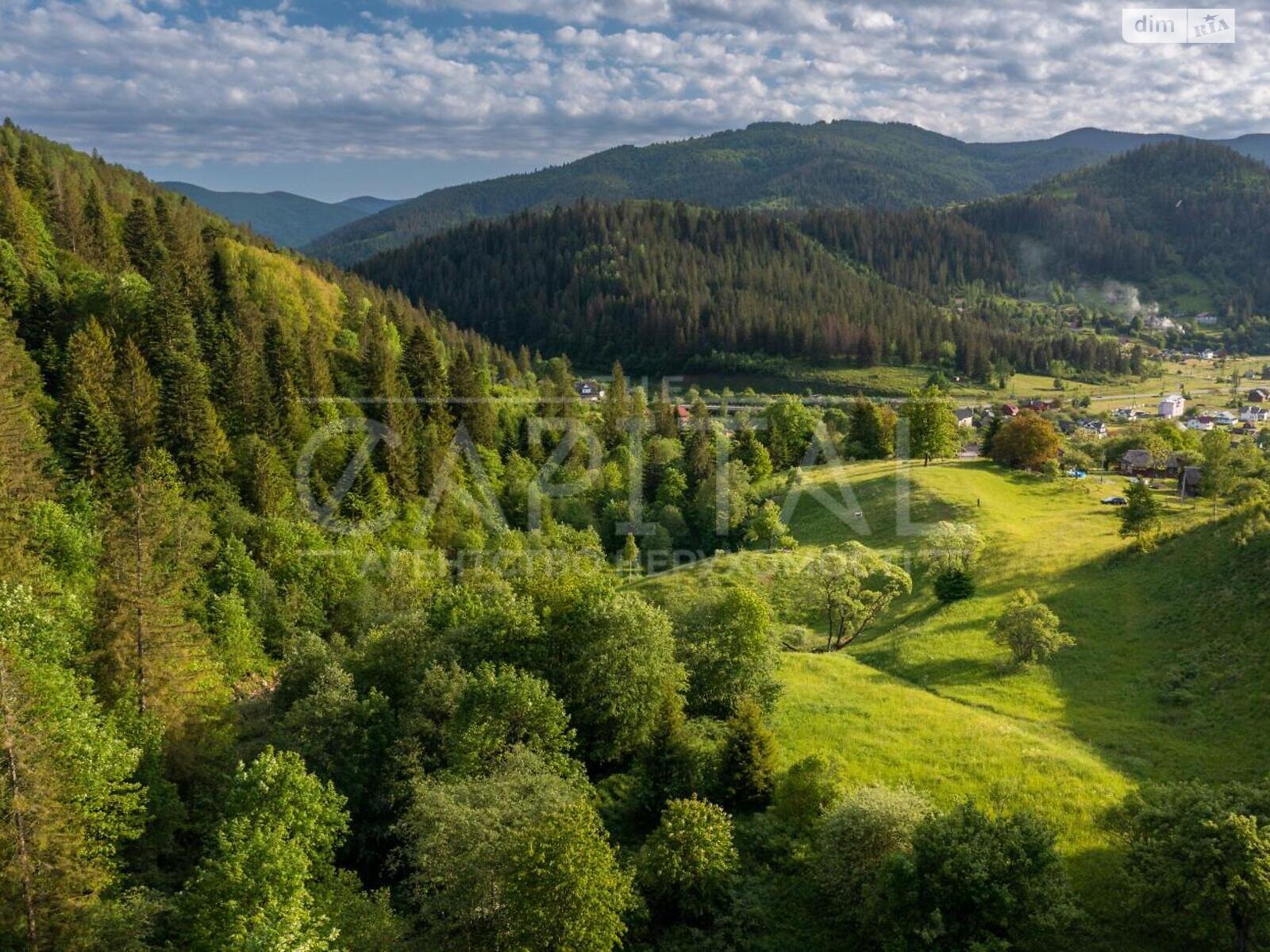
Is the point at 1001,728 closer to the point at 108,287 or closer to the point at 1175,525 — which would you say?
the point at 1175,525

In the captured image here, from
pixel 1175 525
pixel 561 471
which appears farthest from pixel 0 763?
pixel 1175 525

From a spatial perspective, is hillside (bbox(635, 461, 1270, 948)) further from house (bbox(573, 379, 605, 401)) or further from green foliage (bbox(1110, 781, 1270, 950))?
house (bbox(573, 379, 605, 401))

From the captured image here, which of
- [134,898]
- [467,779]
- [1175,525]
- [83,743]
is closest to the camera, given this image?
[134,898]

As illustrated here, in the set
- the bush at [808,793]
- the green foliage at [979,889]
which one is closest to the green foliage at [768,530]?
the bush at [808,793]

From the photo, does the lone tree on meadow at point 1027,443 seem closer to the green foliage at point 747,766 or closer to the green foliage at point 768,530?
the green foliage at point 768,530

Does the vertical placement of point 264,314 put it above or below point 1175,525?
above

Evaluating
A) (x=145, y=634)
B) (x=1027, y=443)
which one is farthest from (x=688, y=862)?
(x=1027, y=443)

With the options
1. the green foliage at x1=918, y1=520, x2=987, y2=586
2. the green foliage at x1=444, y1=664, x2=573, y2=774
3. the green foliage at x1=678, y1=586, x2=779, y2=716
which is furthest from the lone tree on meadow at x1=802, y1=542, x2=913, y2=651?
the green foliage at x1=444, y1=664, x2=573, y2=774
